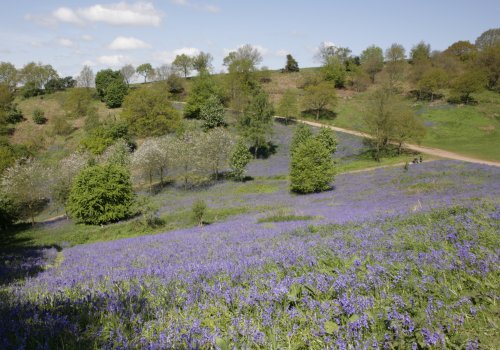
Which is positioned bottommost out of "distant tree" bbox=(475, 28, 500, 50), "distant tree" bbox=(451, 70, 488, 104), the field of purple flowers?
the field of purple flowers

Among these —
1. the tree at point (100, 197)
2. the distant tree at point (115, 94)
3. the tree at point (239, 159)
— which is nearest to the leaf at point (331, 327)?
the tree at point (100, 197)

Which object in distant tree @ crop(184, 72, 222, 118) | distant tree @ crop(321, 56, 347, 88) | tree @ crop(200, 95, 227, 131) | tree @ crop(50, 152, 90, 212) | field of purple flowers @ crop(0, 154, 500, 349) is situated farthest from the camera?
distant tree @ crop(321, 56, 347, 88)

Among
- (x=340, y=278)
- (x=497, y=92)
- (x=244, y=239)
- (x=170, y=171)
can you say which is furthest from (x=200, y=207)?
(x=497, y=92)

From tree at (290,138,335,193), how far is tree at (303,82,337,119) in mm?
44686

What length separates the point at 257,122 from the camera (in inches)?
2362

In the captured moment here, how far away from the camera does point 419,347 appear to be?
3.64 m

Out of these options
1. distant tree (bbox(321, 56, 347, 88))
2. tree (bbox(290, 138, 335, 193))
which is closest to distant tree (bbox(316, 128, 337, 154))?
tree (bbox(290, 138, 335, 193))

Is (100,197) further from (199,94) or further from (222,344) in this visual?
(199,94)

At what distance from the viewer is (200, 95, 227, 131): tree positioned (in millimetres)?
72750

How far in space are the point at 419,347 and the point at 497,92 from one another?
344 ft

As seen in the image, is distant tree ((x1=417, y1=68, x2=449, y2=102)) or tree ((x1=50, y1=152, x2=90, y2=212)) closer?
tree ((x1=50, y1=152, x2=90, y2=212))

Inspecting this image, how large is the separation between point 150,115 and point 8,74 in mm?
77340

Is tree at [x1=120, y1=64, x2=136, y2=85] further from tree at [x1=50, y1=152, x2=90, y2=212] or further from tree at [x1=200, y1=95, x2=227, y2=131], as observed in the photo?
tree at [x1=50, y1=152, x2=90, y2=212]

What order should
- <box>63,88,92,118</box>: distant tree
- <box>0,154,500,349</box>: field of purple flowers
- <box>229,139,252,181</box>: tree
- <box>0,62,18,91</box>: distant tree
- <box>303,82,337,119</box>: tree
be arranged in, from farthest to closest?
1. <box>0,62,18,91</box>: distant tree
2. <box>63,88,92,118</box>: distant tree
3. <box>303,82,337,119</box>: tree
4. <box>229,139,252,181</box>: tree
5. <box>0,154,500,349</box>: field of purple flowers
